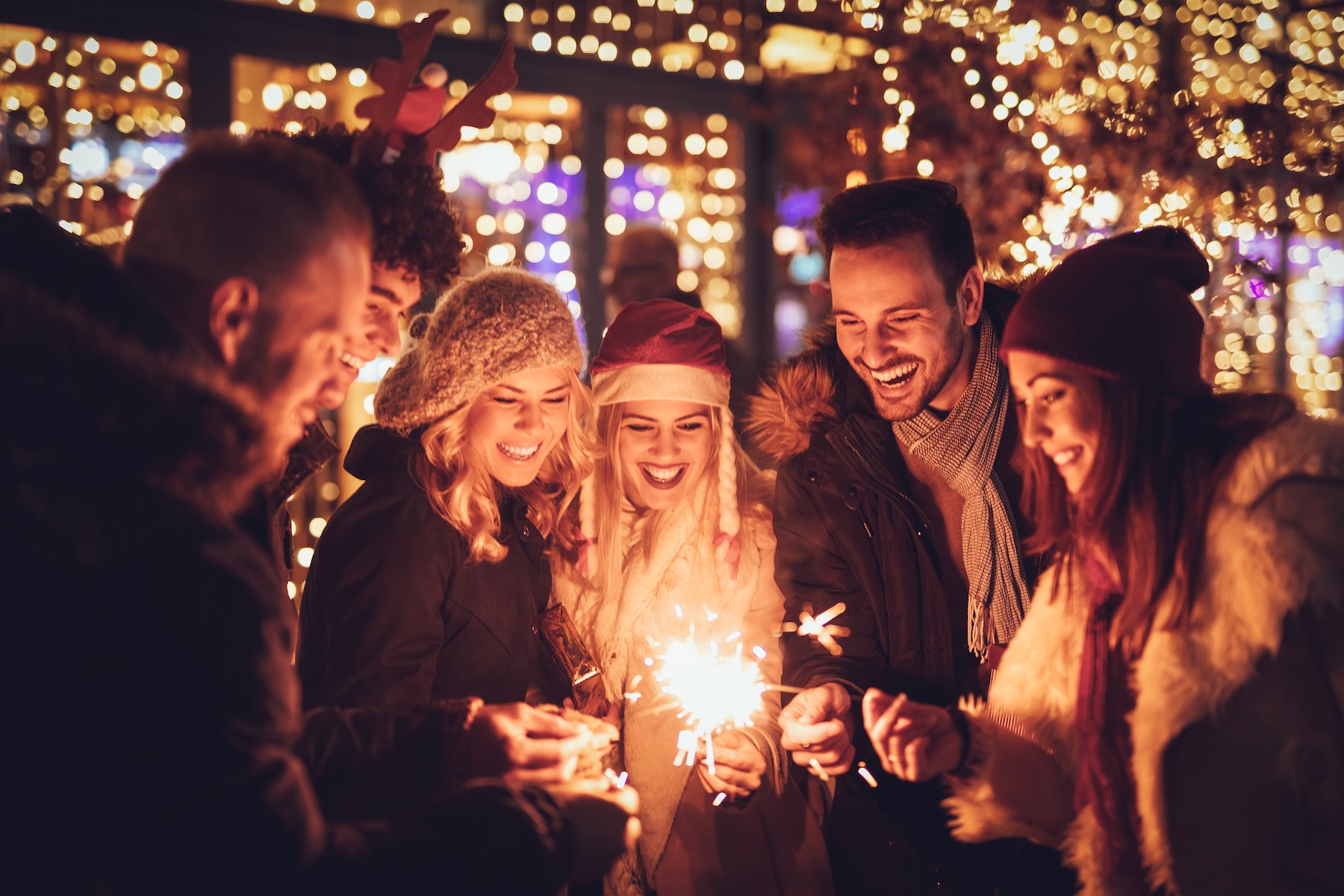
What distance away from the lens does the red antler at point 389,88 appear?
2.52 meters

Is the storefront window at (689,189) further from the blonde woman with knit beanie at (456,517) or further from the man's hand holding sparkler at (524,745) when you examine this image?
the man's hand holding sparkler at (524,745)

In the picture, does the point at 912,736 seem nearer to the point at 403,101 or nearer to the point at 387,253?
the point at 387,253

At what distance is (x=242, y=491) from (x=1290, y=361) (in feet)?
42.3

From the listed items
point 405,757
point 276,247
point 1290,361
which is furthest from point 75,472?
point 1290,361

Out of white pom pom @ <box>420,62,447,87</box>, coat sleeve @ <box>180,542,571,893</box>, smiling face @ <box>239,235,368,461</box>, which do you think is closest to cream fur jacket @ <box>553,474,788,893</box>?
coat sleeve @ <box>180,542,571,893</box>

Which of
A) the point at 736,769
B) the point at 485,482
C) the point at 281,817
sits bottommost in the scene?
the point at 736,769

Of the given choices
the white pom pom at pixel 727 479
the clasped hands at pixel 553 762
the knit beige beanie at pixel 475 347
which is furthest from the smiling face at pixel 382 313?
the white pom pom at pixel 727 479

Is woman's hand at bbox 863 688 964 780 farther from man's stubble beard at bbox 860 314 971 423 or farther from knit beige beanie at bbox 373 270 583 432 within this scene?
knit beige beanie at bbox 373 270 583 432

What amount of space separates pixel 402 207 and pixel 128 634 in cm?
148

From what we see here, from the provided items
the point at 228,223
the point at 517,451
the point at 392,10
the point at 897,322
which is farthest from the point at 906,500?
the point at 392,10

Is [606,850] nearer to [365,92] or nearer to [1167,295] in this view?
[1167,295]

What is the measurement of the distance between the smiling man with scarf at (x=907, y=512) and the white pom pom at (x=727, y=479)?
28 centimetres

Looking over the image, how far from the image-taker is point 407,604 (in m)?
2.66

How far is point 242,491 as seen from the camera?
60.6 inches
